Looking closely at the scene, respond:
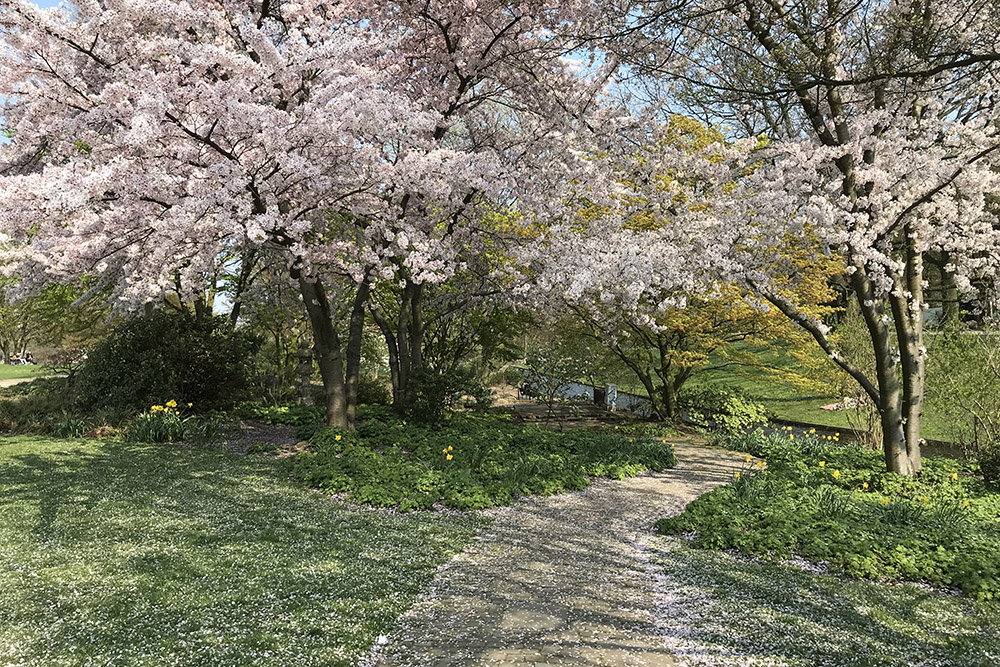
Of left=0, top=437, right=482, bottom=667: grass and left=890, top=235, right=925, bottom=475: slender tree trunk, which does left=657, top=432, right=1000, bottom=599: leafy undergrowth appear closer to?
left=890, top=235, right=925, bottom=475: slender tree trunk

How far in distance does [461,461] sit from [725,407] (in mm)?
10109

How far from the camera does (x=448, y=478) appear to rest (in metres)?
8.48

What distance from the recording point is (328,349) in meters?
11.7

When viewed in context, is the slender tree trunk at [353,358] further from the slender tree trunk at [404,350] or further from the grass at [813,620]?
the grass at [813,620]

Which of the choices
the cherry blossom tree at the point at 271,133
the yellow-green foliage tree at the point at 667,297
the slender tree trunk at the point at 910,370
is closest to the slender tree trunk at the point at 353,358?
the cherry blossom tree at the point at 271,133

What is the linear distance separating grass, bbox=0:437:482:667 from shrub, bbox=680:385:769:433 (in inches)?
440

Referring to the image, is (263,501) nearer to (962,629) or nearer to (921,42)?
(962,629)

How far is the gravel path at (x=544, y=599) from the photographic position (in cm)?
406

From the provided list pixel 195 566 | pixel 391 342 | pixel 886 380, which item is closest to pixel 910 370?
pixel 886 380

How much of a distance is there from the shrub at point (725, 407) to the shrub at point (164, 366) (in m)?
12.6

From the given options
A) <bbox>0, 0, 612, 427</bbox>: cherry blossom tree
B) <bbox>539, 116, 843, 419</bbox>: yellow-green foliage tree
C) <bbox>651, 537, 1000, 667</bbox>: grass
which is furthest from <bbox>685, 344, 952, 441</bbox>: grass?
<bbox>651, 537, 1000, 667</bbox>: grass

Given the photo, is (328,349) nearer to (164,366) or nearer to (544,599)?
(164,366)

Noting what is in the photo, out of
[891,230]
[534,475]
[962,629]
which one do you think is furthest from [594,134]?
[962,629]

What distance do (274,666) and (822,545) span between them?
5.57 m
